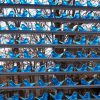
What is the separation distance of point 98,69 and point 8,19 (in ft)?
7.00

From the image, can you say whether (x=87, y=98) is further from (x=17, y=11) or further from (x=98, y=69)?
(x=17, y=11)

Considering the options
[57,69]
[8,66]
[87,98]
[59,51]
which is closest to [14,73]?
[57,69]

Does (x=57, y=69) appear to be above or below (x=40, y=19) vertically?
below

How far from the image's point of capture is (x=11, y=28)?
22.0ft

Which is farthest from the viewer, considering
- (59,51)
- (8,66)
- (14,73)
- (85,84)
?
(8,66)

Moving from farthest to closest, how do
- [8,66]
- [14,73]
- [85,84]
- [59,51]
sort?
[8,66] → [59,51] → [85,84] → [14,73]

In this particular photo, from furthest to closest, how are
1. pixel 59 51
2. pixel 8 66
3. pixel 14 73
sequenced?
1. pixel 8 66
2. pixel 59 51
3. pixel 14 73

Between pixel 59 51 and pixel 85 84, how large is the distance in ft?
6.09

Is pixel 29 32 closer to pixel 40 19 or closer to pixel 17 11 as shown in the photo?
pixel 40 19

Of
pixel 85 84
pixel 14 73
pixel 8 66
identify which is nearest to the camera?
pixel 14 73

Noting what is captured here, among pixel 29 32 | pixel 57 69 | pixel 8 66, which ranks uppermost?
pixel 29 32

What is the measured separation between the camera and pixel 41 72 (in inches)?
243

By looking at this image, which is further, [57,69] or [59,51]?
[59,51]

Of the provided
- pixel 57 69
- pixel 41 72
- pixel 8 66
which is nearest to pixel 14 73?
pixel 41 72
